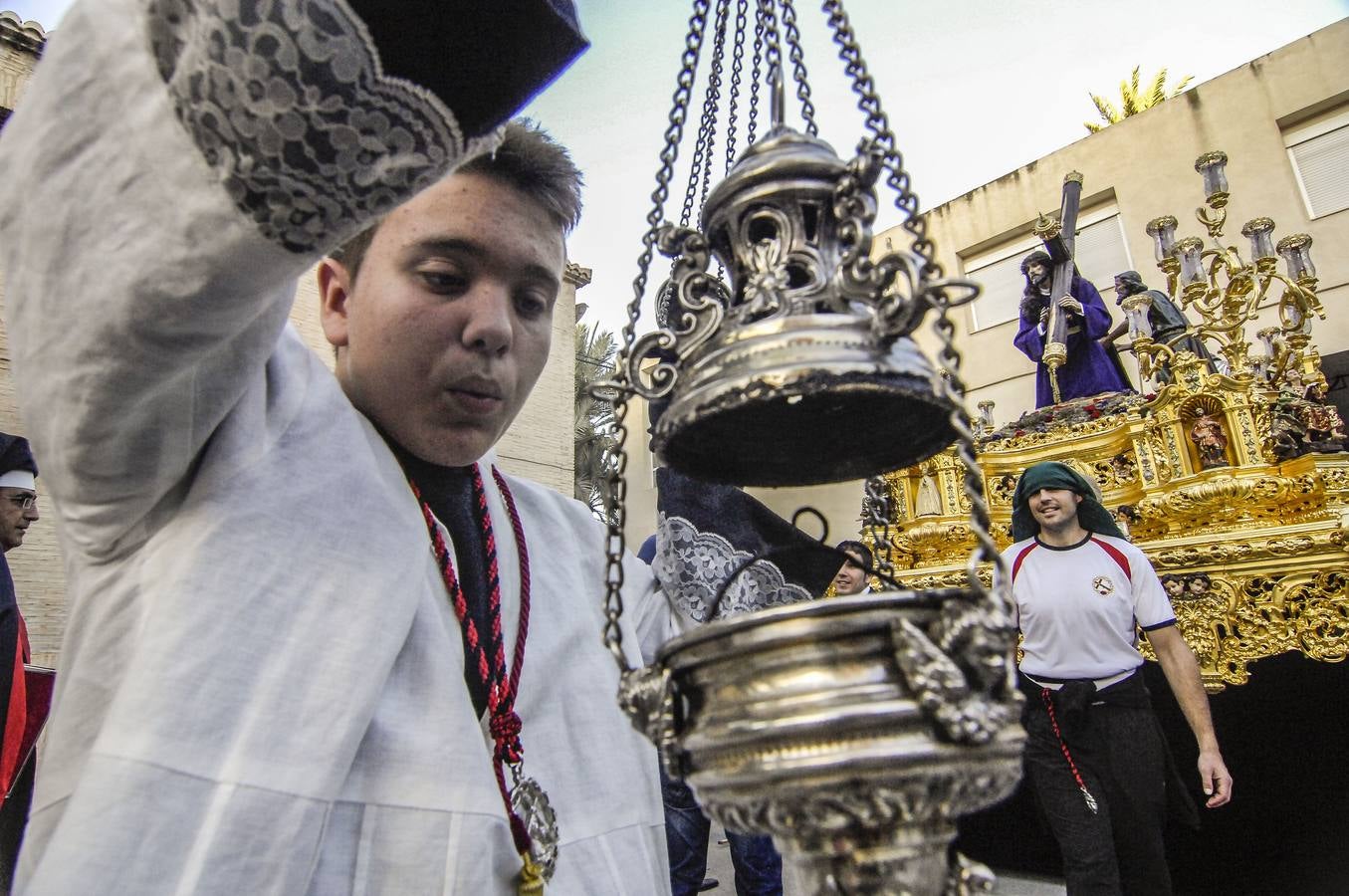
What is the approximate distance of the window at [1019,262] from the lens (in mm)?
10234

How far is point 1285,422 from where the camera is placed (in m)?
4.83

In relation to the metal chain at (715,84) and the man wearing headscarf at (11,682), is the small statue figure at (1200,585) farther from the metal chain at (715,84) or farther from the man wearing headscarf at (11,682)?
the man wearing headscarf at (11,682)

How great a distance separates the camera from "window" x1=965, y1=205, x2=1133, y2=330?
10.2m

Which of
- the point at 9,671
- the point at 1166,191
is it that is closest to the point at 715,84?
the point at 9,671

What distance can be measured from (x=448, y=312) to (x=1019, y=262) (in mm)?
11323

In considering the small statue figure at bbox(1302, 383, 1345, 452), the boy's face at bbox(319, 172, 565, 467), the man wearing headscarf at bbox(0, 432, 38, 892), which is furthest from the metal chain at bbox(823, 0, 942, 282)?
the small statue figure at bbox(1302, 383, 1345, 452)

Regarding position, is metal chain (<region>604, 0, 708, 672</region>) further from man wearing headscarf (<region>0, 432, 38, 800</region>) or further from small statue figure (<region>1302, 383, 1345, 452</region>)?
small statue figure (<region>1302, 383, 1345, 452</region>)

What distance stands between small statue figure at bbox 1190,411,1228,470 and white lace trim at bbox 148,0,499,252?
5.34 metres

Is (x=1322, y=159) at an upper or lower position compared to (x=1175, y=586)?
upper

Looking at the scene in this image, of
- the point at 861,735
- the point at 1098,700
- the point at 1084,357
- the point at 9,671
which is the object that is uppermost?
the point at 1084,357

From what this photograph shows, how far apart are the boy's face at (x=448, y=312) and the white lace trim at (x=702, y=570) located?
0.57 m

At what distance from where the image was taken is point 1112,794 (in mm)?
3215

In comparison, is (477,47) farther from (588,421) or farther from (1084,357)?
(588,421)

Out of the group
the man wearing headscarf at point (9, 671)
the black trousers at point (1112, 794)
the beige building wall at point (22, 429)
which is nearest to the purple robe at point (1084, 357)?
the black trousers at point (1112, 794)
